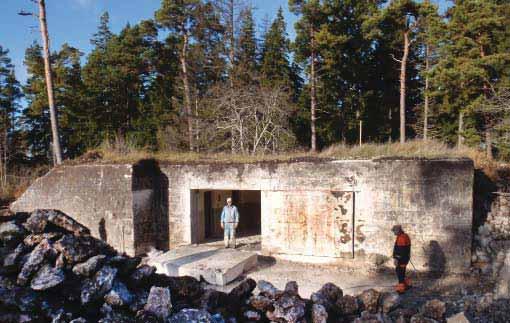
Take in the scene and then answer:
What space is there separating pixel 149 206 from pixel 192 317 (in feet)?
23.8

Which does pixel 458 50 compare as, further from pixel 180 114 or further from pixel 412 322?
pixel 412 322

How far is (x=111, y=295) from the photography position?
3.66 meters

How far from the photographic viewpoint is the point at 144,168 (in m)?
10.3

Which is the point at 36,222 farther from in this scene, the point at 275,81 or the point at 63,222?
the point at 275,81

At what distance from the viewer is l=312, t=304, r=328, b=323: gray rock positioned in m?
4.21

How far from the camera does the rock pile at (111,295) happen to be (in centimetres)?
350

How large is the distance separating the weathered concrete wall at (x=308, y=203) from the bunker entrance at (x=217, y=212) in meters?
0.27

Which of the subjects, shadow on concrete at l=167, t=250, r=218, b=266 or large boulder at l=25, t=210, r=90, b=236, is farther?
shadow on concrete at l=167, t=250, r=218, b=266

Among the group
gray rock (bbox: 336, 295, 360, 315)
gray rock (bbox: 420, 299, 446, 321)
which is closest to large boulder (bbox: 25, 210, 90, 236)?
gray rock (bbox: 336, 295, 360, 315)

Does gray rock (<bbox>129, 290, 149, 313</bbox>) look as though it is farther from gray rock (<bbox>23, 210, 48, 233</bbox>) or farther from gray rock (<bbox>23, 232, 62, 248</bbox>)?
gray rock (<bbox>23, 210, 48, 233</bbox>)

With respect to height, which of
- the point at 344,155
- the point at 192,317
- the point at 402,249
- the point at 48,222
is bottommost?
the point at 402,249

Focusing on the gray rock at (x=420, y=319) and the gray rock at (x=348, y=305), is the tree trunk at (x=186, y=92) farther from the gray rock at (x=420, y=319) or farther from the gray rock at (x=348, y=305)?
the gray rock at (x=420, y=319)

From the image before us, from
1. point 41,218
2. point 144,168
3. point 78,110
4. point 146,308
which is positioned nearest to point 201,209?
point 144,168

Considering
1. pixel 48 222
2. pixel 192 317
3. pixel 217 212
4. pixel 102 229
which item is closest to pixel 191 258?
pixel 102 229
